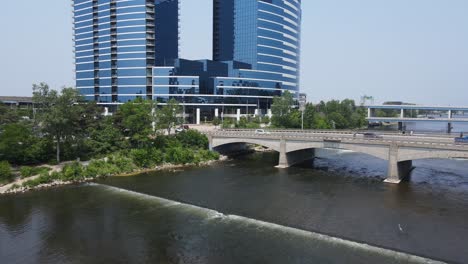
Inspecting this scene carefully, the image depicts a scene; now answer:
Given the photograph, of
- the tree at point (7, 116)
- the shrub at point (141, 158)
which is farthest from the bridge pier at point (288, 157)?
the tree at point (7, 116)

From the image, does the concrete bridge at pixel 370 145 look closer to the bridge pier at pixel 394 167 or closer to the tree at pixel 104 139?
the bridge pier at pixel 394 167

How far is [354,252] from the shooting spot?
34.8 m

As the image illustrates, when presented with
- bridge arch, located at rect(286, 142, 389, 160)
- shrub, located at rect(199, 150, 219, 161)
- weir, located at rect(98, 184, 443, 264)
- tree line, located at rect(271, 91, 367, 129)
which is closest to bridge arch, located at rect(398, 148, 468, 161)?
bridge arch, located at rect(286, 142, 389, 160)

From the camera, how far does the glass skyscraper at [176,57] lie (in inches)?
6176

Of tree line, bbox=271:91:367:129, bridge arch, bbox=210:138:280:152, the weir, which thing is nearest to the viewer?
the weir

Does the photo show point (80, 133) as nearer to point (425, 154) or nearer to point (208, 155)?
point (208, 155)

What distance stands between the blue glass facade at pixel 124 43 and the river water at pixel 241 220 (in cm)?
9968

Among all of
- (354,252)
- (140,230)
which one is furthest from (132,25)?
(354,252)

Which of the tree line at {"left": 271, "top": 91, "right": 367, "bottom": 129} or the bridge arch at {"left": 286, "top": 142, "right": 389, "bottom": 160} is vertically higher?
the tree line at {"left": 271, "top": 91, "right": 367, "bottom": 129}

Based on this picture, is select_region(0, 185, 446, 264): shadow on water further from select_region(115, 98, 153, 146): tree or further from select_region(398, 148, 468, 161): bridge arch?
select_region(115, 98, 153, 146): tree

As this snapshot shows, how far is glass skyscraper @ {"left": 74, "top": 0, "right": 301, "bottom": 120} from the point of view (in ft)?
515

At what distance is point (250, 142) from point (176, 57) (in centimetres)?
10022

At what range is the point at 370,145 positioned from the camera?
66500 mm

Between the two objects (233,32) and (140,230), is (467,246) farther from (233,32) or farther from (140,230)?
(233,32)
